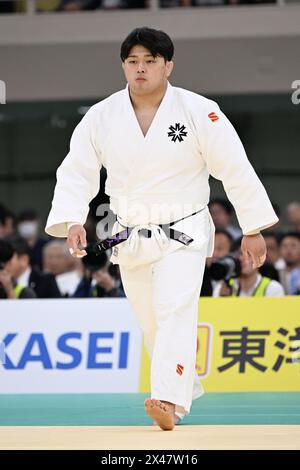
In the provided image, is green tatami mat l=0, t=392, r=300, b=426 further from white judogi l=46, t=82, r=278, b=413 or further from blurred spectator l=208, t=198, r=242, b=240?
blurred spectator l=208, t=198, r=242, b=240

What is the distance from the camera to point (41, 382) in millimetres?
7832

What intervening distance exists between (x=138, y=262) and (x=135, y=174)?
1.51 feet

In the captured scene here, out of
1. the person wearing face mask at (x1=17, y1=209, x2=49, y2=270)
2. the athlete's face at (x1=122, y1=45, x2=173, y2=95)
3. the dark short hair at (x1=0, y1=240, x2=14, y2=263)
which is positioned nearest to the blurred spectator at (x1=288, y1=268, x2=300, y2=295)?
the dark short hair at (x1=0, y1=240, x2=14, y2=263)

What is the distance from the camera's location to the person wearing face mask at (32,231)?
41.9 feet

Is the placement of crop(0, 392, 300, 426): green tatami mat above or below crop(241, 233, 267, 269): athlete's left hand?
below

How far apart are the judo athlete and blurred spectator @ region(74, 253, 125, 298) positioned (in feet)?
10.0

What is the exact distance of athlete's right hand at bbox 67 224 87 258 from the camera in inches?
214

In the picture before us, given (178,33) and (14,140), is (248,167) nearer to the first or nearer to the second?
(178,33)

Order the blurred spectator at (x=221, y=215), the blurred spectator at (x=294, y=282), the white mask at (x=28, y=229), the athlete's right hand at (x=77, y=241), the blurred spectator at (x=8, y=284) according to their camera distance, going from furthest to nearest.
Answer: the white mask at (x=28, y=229)
the blurred spectator at (x=221, y=215)
the blurred spectator at (x=294, y=282)
the blurred spectator at (x=8, y=284)
the athlete's right hand at (x=77, y=241)

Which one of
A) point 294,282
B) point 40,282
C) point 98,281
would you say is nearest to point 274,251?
point 294,282

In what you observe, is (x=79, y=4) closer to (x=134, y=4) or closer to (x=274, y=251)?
(x=134, y=4)

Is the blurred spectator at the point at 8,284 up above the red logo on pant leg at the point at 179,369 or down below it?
above

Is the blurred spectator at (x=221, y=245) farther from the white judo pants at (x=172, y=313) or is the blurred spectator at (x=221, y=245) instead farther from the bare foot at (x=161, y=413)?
the bare foot at (x=161, y=413)

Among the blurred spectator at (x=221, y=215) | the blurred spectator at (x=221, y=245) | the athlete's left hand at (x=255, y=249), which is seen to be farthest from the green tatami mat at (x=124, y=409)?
the blurred spectator at (x=221, y=215)
